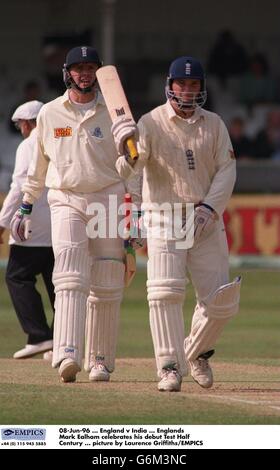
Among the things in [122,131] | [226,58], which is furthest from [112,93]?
[226,58]

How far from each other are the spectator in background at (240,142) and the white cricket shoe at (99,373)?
14483 mm

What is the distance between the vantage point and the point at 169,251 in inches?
373

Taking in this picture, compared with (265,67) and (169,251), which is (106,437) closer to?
(169,251)

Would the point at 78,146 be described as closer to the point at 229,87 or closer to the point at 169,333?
the point at 169,333

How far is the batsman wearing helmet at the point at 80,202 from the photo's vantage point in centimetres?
960

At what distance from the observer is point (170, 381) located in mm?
9383

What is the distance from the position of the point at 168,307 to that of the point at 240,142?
15089 mm

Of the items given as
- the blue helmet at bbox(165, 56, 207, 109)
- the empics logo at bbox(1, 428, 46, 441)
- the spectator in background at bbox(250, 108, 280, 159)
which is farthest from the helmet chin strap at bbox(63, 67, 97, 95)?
the spectator in background at bbox(250, 108, 280, 159)

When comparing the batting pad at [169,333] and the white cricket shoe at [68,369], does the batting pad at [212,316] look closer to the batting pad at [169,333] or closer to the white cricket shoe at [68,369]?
the batting pad at [169,333]

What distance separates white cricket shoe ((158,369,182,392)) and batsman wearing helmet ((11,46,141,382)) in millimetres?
569

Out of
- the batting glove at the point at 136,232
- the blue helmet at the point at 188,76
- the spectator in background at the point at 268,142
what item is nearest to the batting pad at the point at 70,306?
the batting glove at the point at 136,232

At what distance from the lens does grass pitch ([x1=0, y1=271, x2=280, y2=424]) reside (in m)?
8.45

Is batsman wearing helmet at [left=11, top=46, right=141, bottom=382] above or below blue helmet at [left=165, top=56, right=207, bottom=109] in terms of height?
below

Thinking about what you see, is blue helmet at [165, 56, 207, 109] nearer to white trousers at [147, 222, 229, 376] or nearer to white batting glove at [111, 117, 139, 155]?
white batting glove at [111, 117, 139, 155]
